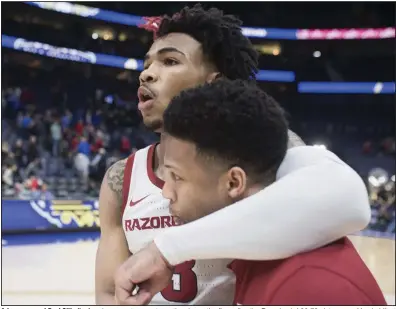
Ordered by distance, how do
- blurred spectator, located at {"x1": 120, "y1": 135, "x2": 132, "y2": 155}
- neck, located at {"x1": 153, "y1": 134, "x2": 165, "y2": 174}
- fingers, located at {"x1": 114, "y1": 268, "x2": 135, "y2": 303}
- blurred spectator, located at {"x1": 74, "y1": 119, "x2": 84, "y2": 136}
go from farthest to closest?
blurred spectator, located at {"x1": 120, "y1": 135, "x2": 132, "y2": 155} → blurred spectator, located at {"x1": 74, "y1": 119, "x2": 84, "y2": 136} → neck, located at {"x1": 153, "y1": 134, "x2": 165, "y2": 174} → fingers, located at {"x1": 114, "y1": 268, "x2": 135, "y2": 303}

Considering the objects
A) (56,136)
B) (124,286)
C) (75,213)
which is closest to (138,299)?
(124,286)

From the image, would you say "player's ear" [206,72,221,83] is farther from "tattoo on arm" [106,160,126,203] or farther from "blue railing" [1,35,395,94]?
"blue railing" [1,35,395,94]

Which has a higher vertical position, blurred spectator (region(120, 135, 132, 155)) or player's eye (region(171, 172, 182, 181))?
blurred spectator (region(120, 135, 132, 155))

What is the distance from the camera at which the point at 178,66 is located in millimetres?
1471

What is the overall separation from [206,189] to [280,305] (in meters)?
0.25

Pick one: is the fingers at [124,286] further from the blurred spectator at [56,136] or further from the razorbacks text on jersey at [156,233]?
the blurred spectator at [56,136]

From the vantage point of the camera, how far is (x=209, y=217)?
896 millimetres

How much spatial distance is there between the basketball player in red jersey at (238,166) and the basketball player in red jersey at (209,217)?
0.04 meters

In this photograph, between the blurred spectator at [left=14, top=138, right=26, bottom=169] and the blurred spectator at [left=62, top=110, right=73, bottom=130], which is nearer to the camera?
the blurred spectator at [left=14, top=138, right=26, bottom=169]

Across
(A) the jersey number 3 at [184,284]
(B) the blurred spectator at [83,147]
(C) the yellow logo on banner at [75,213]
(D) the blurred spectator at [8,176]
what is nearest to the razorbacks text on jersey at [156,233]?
(A) the jersey number 3 at [184,284]

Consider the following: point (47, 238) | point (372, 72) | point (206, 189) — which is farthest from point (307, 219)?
point (372, 72)

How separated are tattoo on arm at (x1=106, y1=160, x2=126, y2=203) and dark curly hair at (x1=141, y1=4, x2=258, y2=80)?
44 cm

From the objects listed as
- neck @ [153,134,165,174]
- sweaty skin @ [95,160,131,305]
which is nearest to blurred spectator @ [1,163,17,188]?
sweaty skin @ [95,160,131,305]

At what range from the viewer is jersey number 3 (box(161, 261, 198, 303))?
1.46 meters
